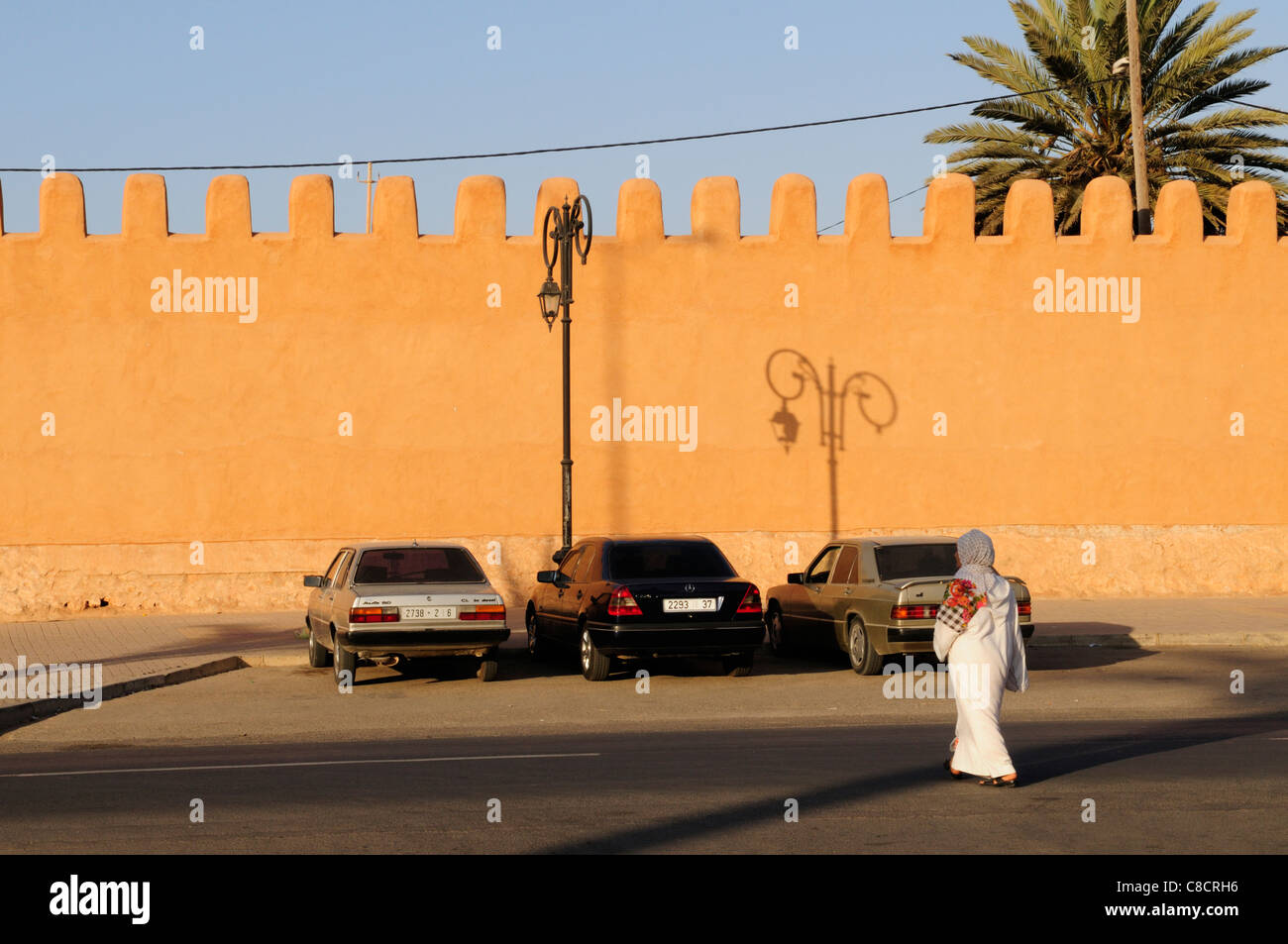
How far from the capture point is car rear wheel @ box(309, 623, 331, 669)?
60.2 ft

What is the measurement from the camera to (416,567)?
17.2 metres

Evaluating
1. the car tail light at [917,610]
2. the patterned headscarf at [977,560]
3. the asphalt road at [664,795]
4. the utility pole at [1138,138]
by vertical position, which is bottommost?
the asphalt road at [664,795]

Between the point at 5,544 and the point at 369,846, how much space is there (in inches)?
728

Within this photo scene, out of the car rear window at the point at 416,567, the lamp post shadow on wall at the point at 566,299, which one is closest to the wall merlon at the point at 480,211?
the lamp post shadow on wall at the point at 566,299

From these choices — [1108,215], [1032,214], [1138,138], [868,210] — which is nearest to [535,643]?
[868,210]

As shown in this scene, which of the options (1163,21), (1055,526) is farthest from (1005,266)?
(1163,21)

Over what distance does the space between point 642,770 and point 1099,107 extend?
26.2 meters

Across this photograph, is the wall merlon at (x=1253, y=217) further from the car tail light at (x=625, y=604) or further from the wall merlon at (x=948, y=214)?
the car tail light at (x=625, y=604)

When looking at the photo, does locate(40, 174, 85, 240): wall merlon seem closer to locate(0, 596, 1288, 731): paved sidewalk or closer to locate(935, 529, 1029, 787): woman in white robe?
locate(0, 596, 1288, 731): paved sidewalk

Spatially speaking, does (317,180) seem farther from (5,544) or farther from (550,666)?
(550,666)

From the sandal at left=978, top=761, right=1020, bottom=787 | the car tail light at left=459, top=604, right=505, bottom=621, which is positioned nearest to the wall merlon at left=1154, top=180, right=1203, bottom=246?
the car tail light at left=459, top=604, right=505, bottom=621

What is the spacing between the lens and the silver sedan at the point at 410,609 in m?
16.0

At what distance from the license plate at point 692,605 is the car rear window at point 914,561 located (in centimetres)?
191

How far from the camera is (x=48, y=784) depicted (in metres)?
10.1
